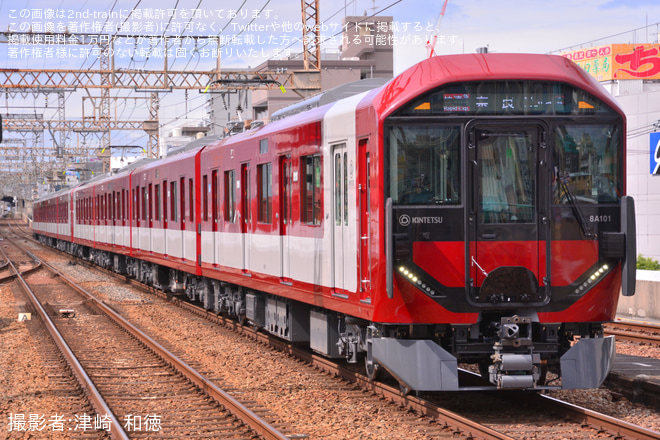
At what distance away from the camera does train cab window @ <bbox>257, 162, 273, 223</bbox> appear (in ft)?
41.9

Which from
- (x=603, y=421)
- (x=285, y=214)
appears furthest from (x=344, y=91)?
(x=603, y=421)

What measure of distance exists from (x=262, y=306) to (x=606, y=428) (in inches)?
289

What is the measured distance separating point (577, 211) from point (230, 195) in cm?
787

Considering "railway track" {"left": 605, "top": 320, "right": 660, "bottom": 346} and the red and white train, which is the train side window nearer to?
the red and white train

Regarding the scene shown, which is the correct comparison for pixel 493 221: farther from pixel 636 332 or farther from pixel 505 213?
pixel 636 332

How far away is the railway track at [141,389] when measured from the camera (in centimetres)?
859

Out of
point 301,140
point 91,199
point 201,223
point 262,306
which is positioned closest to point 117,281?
point 91,199

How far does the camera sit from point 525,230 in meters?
8.45

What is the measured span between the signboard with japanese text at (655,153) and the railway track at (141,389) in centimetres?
1721

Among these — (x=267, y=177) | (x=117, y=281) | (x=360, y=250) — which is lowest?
(x=117, y=281)

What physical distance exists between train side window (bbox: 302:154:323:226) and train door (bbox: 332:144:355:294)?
1.68ft

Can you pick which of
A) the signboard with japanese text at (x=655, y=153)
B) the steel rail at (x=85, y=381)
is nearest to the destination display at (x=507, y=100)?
the steel rail at (x=85, y=381)

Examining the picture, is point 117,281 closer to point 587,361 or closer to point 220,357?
point 220,357

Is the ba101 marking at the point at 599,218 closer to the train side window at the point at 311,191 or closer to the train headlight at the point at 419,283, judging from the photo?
the train headlight at the point at 419,283
